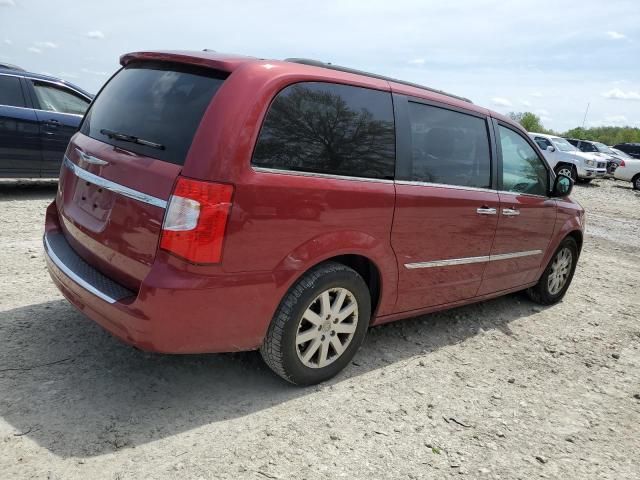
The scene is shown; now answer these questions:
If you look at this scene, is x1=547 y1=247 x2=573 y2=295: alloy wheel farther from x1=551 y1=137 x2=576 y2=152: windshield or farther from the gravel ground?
x1=551 y1=137 x2=576 y2=152: windshield

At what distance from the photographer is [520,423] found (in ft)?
10.1

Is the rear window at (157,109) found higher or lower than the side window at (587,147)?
lower

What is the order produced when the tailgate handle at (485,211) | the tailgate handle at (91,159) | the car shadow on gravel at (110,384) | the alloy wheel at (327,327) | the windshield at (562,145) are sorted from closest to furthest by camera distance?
the car shadow on gravel at (110,384) → the tailgate handle at (91,159) → the alloy wheel at (327,327) → the tailgate handle at (485,211) → the windshield at (562,145)

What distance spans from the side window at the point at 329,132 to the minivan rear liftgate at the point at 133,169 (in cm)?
35

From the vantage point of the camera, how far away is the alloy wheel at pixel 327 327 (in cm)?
297

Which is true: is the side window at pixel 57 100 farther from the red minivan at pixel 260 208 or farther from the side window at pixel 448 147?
the side window at pixel 448 147

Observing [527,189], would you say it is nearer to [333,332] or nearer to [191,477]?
[333,332]

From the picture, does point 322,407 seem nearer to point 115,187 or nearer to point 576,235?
point 115,187

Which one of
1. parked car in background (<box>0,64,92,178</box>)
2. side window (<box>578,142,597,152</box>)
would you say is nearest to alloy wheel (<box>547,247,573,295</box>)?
parked car in background (<box>0,64,92,178</box>)

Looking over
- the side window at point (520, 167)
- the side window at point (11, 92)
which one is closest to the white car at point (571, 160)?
the side window at point (520, 167)

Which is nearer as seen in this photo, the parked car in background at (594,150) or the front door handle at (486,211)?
the front door handle at (486,211)

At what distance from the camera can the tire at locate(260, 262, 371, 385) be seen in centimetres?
283

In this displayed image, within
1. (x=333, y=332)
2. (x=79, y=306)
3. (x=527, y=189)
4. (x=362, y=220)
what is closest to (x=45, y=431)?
(x=79, y=306)

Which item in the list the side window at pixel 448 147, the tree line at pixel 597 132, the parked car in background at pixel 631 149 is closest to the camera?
the side window at pixel 448 147
